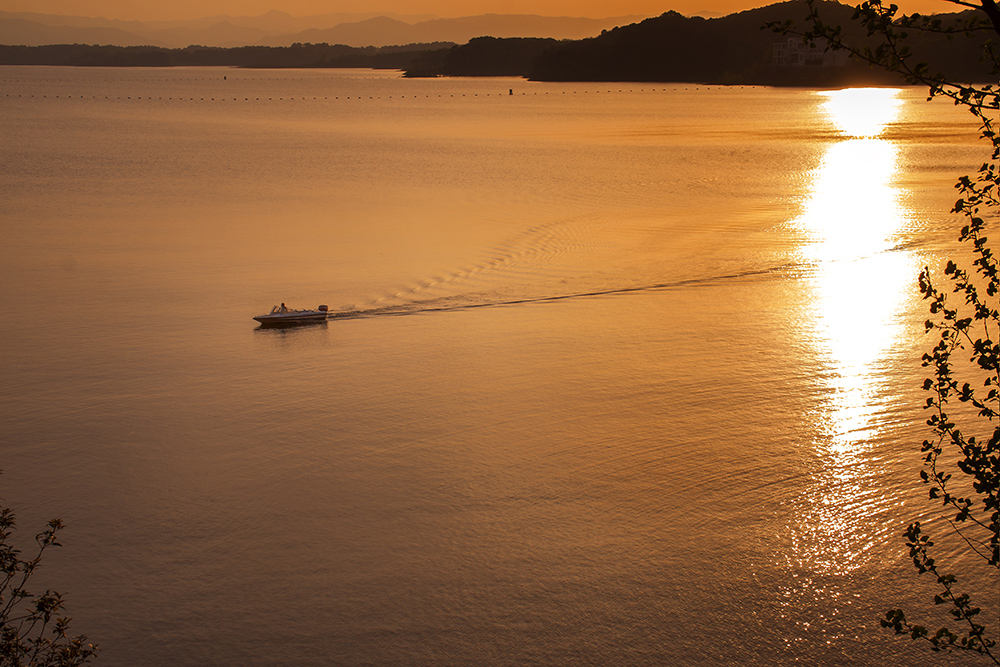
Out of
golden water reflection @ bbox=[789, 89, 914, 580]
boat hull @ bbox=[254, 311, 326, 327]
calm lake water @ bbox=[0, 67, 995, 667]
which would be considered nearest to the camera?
calm lake water @ bbox=[0, 67, 995, 667]

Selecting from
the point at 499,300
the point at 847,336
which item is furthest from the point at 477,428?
the point at 847,336

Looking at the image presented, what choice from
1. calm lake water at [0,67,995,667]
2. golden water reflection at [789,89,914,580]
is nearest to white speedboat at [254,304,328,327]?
calm lake water at [0,67,995,667]

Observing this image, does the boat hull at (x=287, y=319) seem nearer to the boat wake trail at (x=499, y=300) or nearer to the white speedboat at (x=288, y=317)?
the white speedboat at (x=288, y=317)

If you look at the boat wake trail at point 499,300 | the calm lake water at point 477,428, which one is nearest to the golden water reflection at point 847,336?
the calm lake water at point 477,428

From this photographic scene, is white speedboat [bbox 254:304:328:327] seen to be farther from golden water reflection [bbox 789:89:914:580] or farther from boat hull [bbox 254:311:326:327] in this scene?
golden water reflection [bbox 789:89:914:580]

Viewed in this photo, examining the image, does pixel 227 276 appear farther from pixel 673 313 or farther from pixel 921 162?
pixel 921 162

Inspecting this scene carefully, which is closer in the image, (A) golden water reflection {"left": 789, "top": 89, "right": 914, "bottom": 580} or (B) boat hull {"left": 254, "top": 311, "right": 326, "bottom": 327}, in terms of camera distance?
(A) golden water reflection {"left": 789, "top": 89, "right": 914, "bottom": 580}
